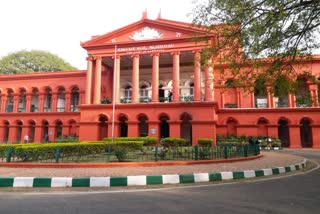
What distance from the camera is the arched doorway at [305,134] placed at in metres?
26.4

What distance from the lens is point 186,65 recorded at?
2811cm

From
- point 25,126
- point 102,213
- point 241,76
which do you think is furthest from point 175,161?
point 25,126

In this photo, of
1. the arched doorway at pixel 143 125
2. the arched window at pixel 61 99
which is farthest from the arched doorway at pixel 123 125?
the arched window at pixel 61 99

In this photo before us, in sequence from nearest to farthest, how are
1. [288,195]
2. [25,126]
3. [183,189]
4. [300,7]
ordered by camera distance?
[288,195]
[183,189]
[300,7]
[25,126]

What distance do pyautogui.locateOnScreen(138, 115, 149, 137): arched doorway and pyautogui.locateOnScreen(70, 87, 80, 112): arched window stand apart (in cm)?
974

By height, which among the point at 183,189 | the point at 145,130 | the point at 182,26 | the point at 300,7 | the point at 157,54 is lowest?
the point at 183,189

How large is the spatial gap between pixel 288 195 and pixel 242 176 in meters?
2.53

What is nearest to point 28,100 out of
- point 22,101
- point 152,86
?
point 22,101

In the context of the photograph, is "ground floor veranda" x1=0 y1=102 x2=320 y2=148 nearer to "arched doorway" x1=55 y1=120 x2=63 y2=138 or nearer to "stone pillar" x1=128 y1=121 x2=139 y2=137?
"stone pillar" x1=128 y1=121 x2=139 y2=137

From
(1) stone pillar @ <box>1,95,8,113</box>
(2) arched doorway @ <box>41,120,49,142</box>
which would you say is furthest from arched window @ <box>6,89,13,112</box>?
(2) arched doorway @ <box>41,120,49,142</box>

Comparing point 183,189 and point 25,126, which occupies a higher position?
point 25,126

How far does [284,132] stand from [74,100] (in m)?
25.3

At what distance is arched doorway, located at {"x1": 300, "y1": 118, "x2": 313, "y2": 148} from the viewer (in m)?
26.4

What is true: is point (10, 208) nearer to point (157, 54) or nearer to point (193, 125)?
point (193, 125)
